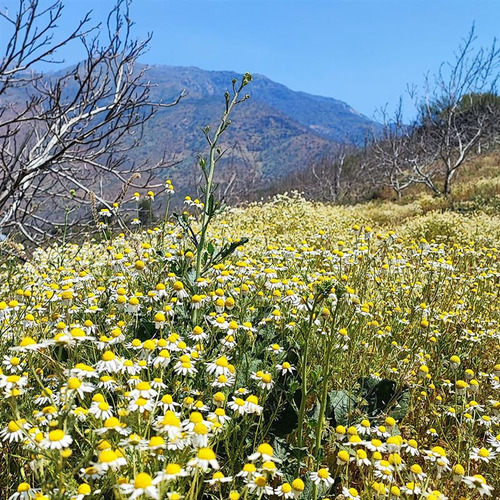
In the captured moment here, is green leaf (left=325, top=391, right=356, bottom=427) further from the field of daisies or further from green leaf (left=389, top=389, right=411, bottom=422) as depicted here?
green leaf (left=389, top=389, right=411, bottom=422)

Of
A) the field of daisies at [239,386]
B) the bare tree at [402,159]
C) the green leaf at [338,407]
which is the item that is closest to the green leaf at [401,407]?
the field of daisies at [239,386]

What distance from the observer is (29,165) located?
13.3 ft

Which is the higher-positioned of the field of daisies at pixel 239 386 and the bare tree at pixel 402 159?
the bare tree at pixel 402 159

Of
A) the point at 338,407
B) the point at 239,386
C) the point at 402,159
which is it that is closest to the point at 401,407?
the point at 338,407

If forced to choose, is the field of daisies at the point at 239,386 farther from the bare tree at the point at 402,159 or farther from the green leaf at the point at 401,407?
the bare tree at the point at 402,159

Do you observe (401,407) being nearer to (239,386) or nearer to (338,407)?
(338,407)

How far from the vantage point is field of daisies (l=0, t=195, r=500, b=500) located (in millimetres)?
1451

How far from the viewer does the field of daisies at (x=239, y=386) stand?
57.1 inches

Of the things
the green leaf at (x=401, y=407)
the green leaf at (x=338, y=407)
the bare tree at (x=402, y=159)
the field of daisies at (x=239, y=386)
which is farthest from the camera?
the bare tree at (x=402, y=159)

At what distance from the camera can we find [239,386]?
223 cm

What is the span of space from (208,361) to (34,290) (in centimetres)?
202

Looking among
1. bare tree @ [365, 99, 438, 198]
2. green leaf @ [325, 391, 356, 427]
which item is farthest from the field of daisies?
bare tree @ [365, 99, 438, 198]

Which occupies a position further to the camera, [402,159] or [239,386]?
[402,159]

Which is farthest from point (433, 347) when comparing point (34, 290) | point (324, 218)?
point (324, 218)
